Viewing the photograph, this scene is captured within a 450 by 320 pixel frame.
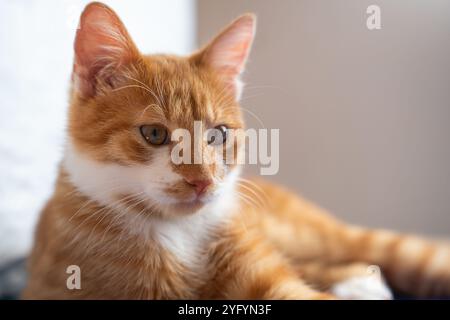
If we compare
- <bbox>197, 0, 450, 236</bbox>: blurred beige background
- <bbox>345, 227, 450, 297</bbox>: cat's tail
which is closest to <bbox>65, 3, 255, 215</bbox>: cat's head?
<bbox>197, 0, 450, 236</bbox>: blurred beige background

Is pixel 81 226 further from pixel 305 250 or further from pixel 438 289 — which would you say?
pixel 438 289

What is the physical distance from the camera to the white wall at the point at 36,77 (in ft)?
4.30

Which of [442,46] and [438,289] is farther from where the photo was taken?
[438,289]

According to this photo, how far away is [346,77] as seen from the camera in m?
1.23

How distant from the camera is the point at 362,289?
49.6 inches

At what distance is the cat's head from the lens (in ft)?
3.12

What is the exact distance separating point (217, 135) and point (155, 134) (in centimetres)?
15

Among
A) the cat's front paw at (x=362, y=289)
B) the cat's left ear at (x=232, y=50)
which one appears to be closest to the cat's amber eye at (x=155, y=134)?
the cat's left ear at (x=232, y=50)

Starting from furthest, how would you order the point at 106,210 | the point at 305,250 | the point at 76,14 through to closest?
the point at 305,250 → the point at 76,14 → the point at 106,210

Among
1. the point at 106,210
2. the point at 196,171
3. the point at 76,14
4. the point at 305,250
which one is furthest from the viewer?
the point at 305,250

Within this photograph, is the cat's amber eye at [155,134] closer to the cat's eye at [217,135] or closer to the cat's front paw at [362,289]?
the cat's eye at [217,135]

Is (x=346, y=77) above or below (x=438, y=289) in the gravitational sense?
above
